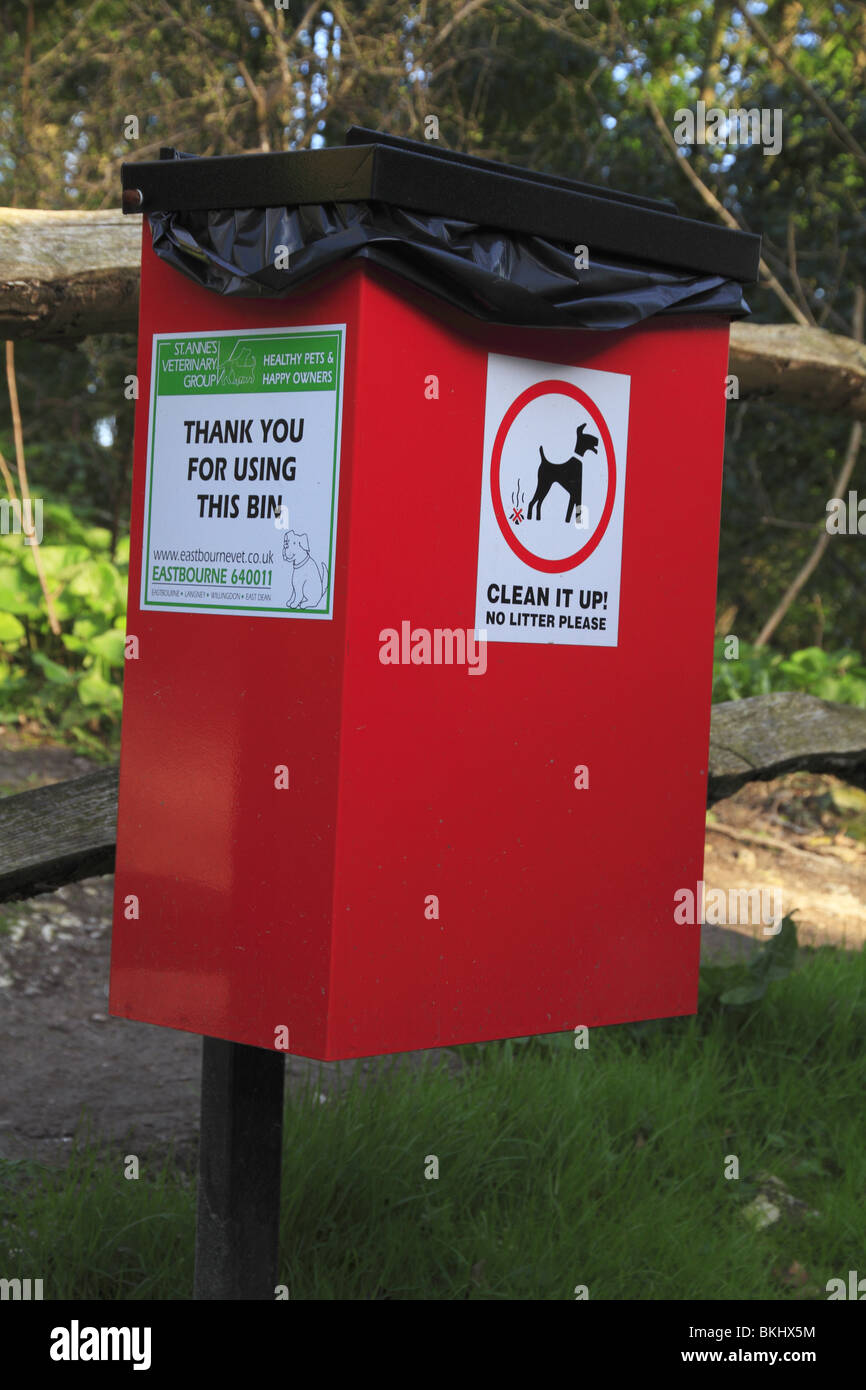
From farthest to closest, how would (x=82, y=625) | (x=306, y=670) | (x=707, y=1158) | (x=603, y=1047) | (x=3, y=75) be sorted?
(x=3, y=75), (x=82, y=625), (x=603, y=1047), (x=707, y=1158), (x=306, y=670)

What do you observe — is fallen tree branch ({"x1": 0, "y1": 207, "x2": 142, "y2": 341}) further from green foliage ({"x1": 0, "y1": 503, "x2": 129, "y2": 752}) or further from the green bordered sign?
green foliage ({"x1": 0, "y1": 503, "x2": 129, "y2": 752})

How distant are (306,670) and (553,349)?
2.14 ft

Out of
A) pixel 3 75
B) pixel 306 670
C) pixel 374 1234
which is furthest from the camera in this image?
pixel 3 75

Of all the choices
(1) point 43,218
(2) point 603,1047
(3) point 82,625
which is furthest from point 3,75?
(2) point 603,1047

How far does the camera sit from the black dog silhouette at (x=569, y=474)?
234 centimetres

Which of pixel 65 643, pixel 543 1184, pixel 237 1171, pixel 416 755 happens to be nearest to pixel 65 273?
pixel 416 755

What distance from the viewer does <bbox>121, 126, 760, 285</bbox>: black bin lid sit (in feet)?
6.97

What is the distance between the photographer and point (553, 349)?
7.72 ft

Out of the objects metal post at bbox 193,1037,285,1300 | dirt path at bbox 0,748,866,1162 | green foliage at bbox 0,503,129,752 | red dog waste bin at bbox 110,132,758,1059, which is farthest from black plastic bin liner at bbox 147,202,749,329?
green foliage at bbox 0,503,129,752

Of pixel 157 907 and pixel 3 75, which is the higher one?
pixel 3 75

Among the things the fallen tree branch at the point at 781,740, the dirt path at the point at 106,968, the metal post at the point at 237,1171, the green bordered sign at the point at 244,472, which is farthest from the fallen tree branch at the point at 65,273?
the fallen tree branch at the point at 781,740

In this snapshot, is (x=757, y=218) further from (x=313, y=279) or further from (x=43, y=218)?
(x=313, y=279)

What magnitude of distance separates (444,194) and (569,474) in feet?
1.53

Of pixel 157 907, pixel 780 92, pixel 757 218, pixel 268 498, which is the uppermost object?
pixel 780 92
